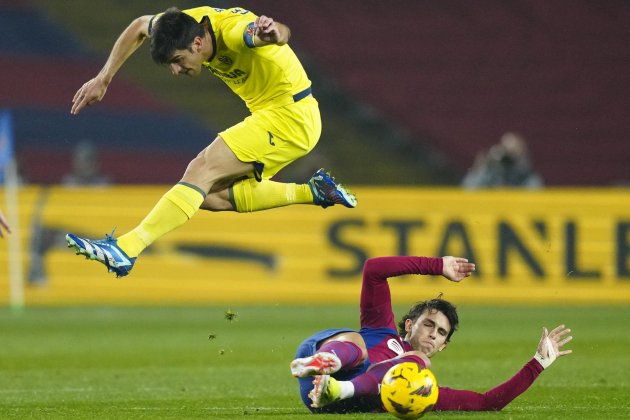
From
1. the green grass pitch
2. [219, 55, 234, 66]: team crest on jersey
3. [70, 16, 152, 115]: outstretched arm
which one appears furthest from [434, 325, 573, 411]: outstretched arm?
[70, 16, 152, 115]: outstretched arm

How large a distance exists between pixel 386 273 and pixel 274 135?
149cm

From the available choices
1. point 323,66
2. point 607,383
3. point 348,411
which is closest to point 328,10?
point 323,66

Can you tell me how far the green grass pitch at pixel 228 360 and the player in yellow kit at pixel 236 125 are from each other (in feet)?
3.16

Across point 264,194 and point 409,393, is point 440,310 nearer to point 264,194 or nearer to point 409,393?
point 409,393

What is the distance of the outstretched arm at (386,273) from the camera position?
305 inches

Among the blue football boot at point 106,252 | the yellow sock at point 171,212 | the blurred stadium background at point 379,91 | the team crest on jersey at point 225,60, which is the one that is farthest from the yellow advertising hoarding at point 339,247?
the blue football boot at point 106,252

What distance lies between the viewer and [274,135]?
905 centimetres

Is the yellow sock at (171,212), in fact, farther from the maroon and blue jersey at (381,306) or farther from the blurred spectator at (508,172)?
the blurred spectator at (508,172)

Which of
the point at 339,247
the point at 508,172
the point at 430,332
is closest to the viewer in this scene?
the point at 430,332

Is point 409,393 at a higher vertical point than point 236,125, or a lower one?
lower

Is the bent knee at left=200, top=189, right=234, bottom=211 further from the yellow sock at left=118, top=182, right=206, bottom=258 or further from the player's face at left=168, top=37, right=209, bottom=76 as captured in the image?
the player's face at left=168, top=37, right=209, bottom=76

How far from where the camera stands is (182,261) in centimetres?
1823

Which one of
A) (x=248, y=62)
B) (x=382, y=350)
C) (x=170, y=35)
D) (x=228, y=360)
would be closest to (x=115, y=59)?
(x=170, y=35)

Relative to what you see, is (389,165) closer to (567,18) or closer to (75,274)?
(567,18)
